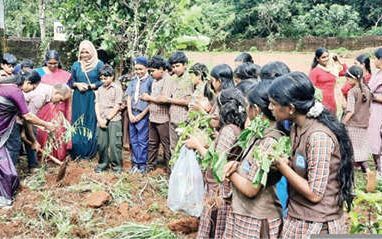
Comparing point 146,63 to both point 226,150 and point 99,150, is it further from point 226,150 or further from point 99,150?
point 226,150

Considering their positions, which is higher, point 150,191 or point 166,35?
point 166,35

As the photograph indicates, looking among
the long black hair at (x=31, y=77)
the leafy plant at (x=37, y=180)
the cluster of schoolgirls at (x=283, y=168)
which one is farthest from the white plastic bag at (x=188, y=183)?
the long black hair at (x=31, y=77)

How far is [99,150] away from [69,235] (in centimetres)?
204

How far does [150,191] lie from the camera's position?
6000mm

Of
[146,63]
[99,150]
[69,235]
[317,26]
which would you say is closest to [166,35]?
[146,63]

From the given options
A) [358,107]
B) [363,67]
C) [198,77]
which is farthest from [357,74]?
Answer: [198,77]

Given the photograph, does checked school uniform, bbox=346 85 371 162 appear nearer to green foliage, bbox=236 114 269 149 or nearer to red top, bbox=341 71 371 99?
red top, bbox=341 71 371 99

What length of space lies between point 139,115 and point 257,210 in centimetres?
380

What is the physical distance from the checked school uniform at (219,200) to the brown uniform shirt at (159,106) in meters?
2.34

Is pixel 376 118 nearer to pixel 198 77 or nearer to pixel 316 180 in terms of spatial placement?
pixel 198 77

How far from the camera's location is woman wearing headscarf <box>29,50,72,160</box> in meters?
6.74

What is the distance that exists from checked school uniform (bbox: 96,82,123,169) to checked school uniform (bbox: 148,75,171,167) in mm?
386

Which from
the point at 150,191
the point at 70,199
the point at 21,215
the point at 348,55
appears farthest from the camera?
the point at 348,55

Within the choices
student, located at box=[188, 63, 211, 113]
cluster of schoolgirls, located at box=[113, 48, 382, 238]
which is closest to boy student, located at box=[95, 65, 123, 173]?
student, located at box=[188, 63, 211, 113]
